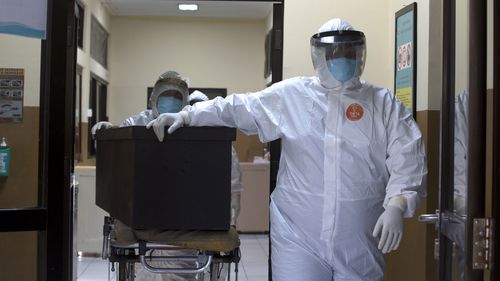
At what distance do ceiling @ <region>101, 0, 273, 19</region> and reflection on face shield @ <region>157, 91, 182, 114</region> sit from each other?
167 inches

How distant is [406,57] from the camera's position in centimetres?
322

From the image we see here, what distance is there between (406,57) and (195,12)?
4999 millimetres

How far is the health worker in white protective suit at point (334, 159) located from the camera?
202 cm

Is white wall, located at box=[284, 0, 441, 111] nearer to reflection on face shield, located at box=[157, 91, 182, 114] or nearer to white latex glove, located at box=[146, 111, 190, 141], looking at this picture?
reflection on face shield, located at box=[157, 91, 182, 114]

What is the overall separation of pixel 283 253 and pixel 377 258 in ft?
1.09

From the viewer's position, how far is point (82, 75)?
629 cm

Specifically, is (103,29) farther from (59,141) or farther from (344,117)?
(344,117)

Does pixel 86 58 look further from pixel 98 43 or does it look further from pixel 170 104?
pixel 170 104

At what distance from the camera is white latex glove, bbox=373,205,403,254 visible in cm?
190

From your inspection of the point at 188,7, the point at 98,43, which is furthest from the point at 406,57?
the point at 98,43

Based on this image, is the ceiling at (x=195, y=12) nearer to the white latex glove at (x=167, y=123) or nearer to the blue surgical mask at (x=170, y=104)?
the blue surgical mask at (x=170, y=104)

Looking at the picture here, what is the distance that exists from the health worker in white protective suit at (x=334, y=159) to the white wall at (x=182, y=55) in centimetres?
605
